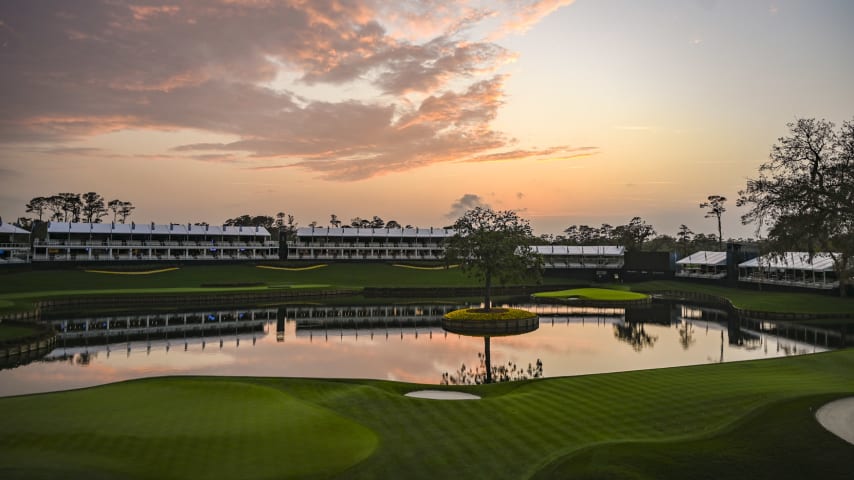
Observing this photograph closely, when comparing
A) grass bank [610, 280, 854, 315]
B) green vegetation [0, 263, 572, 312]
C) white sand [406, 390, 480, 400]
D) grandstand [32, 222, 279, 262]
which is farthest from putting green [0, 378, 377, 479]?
grandstand [32, 222, 279, 262]

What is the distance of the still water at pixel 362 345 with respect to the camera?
30531mm

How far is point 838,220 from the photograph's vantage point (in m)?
16.0

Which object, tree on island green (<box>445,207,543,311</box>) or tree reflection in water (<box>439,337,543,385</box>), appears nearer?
tree reflection in water (<box>439,337,543,385</box>)

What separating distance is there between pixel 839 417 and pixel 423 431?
522 inches

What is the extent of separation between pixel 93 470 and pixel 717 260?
95.9 meters

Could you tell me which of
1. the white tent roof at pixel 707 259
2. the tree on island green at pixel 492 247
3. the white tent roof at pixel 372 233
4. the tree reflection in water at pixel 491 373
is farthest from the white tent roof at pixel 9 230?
the white tent roof at pixel 707 259

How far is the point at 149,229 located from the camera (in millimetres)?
112688

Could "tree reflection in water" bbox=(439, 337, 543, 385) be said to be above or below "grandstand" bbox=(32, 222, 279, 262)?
below

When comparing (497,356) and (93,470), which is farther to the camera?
(497,356)

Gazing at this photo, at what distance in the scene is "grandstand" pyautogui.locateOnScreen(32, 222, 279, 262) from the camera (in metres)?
101

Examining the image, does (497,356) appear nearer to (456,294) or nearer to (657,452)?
(657,452)

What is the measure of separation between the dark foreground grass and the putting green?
6 cm

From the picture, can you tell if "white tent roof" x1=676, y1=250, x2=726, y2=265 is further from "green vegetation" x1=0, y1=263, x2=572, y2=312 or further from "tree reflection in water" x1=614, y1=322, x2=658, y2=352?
"tree reflection in water" x1=614, y1=322, x2=658, y2=352

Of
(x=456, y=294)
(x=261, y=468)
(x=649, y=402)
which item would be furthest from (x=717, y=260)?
(x=261, y=468)
